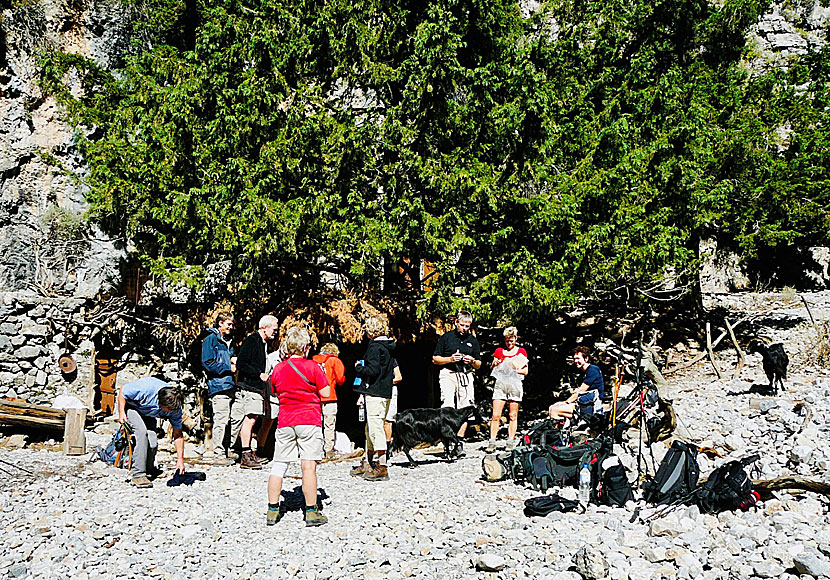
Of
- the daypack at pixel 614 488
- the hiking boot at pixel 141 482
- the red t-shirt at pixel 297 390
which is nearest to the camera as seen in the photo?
the red t-shirt at pixel 297 390

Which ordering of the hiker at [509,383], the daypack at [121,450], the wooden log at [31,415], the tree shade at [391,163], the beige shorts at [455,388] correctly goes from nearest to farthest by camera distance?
the daypack at [121,450] → the beige shorts at [455,388] → the hiker at [509,383] → the tree shade at [391,163] → the wooden log at [31,415]

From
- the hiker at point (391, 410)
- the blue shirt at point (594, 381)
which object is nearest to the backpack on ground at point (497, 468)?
the hiker at point (391, 410)

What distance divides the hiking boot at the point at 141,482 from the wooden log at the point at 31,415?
13.4ft

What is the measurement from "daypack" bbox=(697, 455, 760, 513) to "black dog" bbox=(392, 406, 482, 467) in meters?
3.37

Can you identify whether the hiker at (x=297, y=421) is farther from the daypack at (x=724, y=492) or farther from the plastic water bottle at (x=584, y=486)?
the daypack at (x=724, y=492)

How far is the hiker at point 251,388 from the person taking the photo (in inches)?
326

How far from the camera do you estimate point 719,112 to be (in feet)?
54.4

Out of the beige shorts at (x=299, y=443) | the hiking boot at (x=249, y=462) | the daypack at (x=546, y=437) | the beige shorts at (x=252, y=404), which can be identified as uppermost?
the beige shorts at (x=252, y=404)

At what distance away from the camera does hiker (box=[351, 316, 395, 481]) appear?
7820 millimetres

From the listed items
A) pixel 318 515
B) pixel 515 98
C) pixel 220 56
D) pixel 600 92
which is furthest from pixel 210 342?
pixel 600 92

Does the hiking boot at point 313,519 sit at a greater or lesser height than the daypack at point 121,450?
lesser

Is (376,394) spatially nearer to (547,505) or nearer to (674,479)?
(547,505)

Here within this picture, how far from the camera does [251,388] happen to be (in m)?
8.34

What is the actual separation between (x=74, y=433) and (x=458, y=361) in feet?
19.7
